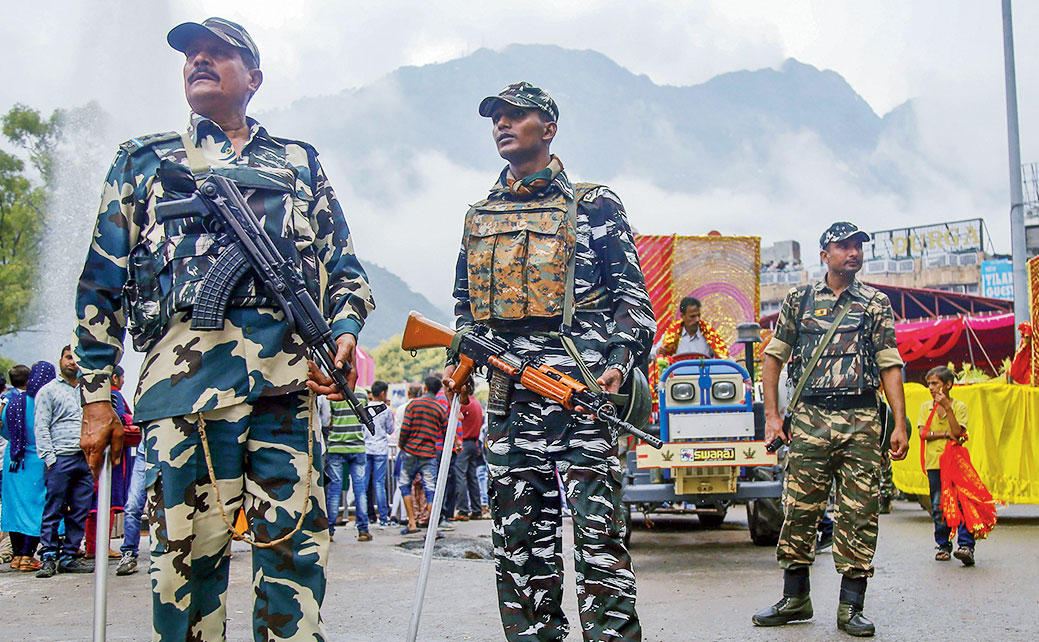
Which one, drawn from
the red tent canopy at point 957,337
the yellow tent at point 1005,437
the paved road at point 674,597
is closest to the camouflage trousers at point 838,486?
the paved road at point 674,597

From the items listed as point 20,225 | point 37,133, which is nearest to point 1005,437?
point 20,225

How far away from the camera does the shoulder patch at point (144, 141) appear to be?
3.03m

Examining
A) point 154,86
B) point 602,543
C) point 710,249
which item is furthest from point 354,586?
point 154,86

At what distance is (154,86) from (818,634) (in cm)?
2035

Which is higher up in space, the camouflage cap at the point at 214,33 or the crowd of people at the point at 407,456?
the camouflage cap at the point at 214,33

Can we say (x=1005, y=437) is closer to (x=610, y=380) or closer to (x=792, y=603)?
(x=792, y=603)

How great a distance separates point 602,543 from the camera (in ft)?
11.7

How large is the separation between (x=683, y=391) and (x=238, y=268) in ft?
20.5

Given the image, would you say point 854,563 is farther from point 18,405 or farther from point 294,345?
point 18,405

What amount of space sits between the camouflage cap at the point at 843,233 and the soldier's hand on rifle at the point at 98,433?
3985 mm

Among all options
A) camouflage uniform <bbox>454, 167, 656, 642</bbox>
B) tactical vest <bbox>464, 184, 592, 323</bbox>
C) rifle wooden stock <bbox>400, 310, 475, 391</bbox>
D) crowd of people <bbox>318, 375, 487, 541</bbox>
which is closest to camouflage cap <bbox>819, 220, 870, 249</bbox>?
camouflage uniform <bbox>454, 167, 656, 642</bbox>

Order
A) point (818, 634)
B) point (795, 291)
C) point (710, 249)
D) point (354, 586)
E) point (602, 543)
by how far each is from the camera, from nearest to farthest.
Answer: point (602, 543) → point (818, 634) → point (795, 291) → point (354, 586) → point (710, 249)

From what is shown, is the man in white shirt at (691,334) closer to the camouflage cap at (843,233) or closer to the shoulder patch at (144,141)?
the camouflage cap at (843,233)

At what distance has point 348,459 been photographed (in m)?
11.4
